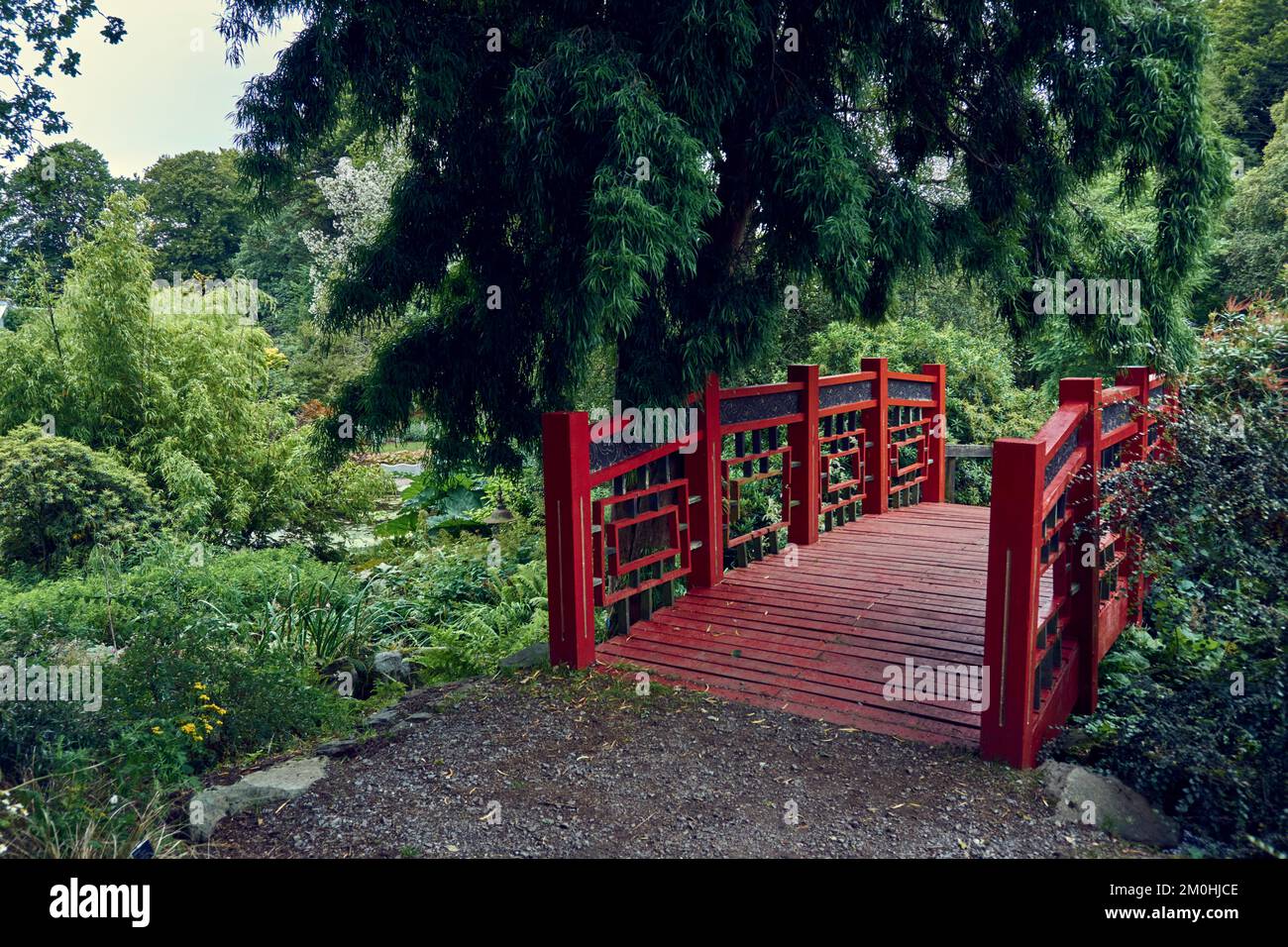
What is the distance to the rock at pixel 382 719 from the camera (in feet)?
15.0

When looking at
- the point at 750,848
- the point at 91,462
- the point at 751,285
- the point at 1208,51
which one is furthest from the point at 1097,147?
the point at 91,462

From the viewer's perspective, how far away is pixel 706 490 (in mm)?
6297

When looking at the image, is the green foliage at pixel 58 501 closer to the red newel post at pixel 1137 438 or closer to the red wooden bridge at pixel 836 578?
the red wooden bridge at pixel 836 578

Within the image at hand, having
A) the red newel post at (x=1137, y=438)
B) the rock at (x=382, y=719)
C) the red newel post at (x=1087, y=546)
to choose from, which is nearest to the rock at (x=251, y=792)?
the rock at (x=382, y=719)

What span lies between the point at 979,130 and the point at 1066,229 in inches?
32.5

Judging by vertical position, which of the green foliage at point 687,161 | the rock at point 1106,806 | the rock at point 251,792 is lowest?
the rock at point 1106,806

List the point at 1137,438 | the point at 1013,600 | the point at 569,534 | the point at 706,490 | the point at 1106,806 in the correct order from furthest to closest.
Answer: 1. the point at 706,490
2. the point at 1137,438
3. the point at 569,534
4. the point at 1013,600
5. the point at 1106,806

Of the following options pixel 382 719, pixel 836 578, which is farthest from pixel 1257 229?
pixel 382 719

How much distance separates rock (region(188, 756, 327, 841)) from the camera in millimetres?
3443

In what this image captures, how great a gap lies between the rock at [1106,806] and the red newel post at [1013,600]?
19cm

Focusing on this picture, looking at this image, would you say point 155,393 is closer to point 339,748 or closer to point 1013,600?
point 339,748

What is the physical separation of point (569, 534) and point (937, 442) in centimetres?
601

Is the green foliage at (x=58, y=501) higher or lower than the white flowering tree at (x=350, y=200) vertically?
lower
